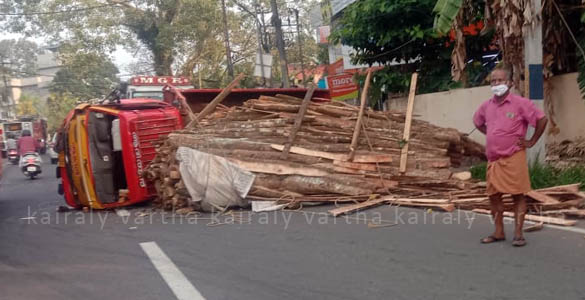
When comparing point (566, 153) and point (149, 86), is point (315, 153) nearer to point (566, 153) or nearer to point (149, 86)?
point (566, 153)

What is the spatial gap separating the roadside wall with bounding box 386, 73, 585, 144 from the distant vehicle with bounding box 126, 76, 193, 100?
659 centimetres

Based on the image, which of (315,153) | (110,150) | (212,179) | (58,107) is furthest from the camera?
(58,107)

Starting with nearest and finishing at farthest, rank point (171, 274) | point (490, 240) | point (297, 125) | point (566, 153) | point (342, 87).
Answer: point (171, 274) → point (490, 240) → point (297, 125) → point (566, 153) → point (342, 87)

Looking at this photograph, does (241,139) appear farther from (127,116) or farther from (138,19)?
(138,19)

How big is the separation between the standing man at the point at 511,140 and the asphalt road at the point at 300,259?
1.75 ft

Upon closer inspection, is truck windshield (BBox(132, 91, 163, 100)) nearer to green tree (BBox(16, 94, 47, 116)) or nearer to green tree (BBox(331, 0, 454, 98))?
green tree (BBox(331, 0, 454, 98))

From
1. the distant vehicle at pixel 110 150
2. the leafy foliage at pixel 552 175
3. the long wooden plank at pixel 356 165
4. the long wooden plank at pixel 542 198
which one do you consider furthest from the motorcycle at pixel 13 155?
the long wooden plank at pixel 542 198

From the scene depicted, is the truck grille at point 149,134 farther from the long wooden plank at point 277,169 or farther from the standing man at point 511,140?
the standing man at point 511,140

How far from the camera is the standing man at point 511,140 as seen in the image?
5117mm

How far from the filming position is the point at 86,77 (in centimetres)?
3516

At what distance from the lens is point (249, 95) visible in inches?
474

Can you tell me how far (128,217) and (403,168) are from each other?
428 cm

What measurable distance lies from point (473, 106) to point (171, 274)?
8.22m

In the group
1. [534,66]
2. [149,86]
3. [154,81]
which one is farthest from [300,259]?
[154,81]
